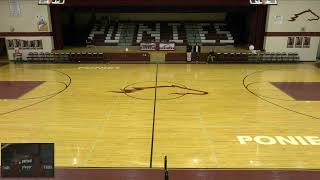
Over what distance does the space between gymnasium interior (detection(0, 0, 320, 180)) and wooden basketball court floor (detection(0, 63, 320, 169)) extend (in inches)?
1.9

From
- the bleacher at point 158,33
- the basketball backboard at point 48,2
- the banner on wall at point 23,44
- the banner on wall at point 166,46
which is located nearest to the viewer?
the basketball backboard at point 48,2

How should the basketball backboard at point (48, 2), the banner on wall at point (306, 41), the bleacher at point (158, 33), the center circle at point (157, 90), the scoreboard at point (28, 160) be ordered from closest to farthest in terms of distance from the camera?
1. the scoreboard at point (28, 160)
2. the center circle at point (157, 90)
3. the basketball backboard at point (48, 2)
4. the banner on wall at point (306, 41)
5. the bleacher at point (158, 33)

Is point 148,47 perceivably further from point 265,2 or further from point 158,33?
point 265,2

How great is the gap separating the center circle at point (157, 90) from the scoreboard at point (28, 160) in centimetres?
751

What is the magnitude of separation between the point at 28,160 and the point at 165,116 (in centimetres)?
599

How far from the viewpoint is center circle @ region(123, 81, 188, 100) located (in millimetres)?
12719

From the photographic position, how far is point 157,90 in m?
13.5

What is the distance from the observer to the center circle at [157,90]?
1272 centimetres

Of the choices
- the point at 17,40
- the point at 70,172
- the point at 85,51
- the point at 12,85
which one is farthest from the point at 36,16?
the point at 70,172

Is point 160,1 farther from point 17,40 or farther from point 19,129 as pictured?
point 19,129

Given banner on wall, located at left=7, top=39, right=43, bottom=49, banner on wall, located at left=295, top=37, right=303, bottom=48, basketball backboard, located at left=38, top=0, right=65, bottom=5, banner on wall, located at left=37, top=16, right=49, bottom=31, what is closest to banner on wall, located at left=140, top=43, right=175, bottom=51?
basketball backboard, located at left=38, top=0, right=65, bottom=5

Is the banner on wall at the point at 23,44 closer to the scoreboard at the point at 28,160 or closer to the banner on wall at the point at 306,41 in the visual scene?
the scoreboard at the point at 28,160

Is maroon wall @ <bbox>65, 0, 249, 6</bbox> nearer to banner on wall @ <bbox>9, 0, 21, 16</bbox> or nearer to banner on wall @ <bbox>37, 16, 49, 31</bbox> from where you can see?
banner on wall @ <bbox>37, 16, 49, 31</bbox>

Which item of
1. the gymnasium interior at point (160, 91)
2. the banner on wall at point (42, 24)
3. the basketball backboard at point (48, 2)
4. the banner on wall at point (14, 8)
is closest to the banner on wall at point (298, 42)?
the gymnasium interior at point (160, 91)
